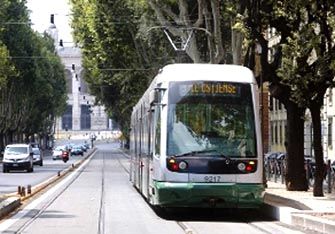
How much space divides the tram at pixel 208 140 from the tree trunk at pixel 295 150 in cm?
772

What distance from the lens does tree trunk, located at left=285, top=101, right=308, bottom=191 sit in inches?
1096

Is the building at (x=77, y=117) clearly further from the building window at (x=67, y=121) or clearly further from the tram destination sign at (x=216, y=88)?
the tram destination sign at (x=216, y=88)

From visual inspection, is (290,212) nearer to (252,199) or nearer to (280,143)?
(252,199)

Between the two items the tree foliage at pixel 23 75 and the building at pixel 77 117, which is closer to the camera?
the tree foliage at pixel 23 75

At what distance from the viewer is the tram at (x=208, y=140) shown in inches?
764

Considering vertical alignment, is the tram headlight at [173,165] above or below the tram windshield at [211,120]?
below

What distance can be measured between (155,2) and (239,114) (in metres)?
23.9

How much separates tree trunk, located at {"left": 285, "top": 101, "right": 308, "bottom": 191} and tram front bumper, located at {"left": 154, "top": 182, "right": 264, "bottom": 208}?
8.48 m

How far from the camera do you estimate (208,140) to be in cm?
1961

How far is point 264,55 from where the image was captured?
90.7 feet

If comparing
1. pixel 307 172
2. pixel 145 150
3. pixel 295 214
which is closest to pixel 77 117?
pixel 307 172

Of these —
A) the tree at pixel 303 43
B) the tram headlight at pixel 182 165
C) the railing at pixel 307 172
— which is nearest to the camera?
the tram headlight at pixel 182 165

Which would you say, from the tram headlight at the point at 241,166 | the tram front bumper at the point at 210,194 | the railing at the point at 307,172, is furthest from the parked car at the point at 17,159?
the tram headlight at the point at 241,166

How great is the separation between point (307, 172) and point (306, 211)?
12.7 meters
